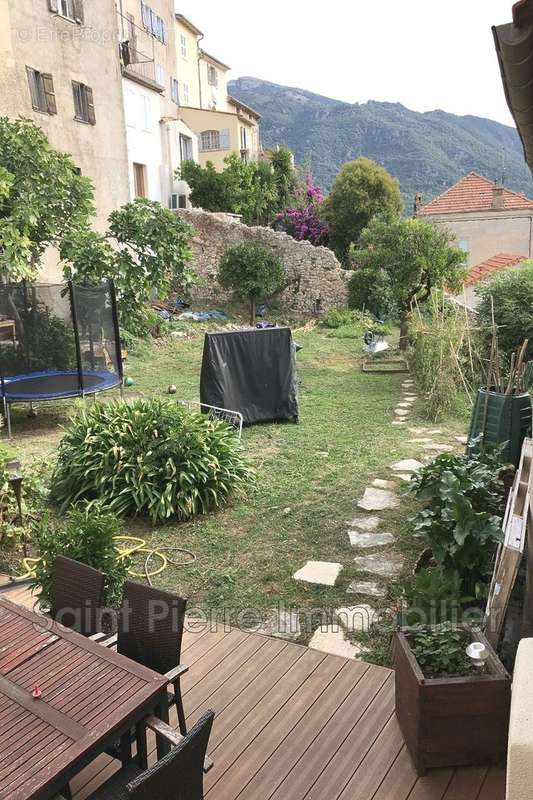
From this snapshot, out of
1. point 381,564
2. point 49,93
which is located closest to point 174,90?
point 49,93

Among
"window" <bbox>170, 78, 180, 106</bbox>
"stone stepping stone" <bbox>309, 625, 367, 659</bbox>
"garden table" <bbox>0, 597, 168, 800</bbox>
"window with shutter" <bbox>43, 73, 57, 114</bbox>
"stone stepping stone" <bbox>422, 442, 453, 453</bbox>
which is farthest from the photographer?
"window" <bbox>170, 78, 180, 106</bbox>

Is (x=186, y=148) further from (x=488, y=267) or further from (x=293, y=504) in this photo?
(x=293, y=504)

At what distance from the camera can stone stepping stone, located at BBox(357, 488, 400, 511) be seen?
5.37 m

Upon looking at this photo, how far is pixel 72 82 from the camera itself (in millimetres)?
14906

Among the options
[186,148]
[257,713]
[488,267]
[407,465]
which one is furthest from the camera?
[186,148]

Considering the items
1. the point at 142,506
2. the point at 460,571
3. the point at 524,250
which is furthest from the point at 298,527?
the point at 524,250

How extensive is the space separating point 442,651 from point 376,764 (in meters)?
0.57

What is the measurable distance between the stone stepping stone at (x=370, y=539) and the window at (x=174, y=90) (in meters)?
25.5

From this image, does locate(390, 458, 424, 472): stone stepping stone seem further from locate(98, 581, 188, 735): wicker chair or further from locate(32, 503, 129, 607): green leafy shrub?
locate(98, 581, 188, 735): wicker chair

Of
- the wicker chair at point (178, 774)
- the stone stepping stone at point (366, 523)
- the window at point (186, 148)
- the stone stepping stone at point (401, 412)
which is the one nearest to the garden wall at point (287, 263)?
the window at point (186, 148)

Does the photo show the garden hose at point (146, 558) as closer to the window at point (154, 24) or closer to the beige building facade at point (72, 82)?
the beige building facade at point (72, 82)

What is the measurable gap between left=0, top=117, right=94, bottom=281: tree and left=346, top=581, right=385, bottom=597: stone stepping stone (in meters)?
6.59

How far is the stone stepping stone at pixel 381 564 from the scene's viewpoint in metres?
4.27

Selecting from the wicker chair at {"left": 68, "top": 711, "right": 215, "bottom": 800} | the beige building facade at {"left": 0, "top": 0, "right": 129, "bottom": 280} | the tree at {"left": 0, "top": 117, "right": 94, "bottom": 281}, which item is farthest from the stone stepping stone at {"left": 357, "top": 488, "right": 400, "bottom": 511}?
the beige building facade at {"left": 0, "top": 0, "right": 129, "bottom": 280}
